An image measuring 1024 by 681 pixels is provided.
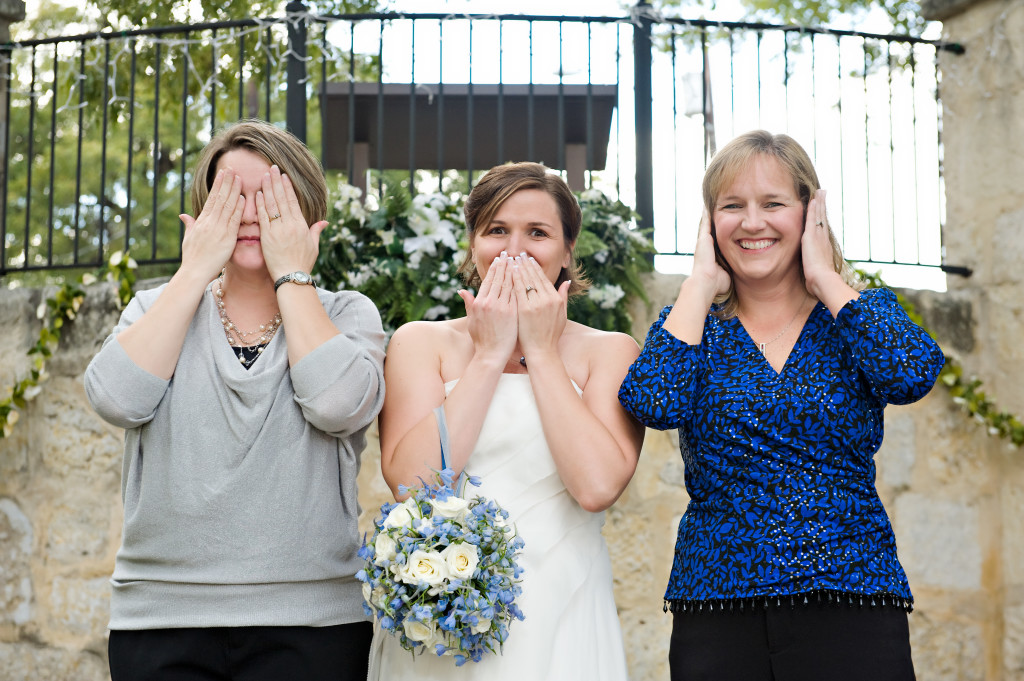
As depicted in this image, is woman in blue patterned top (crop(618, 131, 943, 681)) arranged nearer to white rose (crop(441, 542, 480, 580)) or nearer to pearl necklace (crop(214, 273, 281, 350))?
white rose (crop(441, 542, 480, 580))

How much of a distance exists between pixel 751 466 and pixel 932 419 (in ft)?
8.18

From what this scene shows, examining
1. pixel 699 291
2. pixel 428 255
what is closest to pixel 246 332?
pixel 699 291

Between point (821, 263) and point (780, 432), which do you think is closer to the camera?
point (780, 432)

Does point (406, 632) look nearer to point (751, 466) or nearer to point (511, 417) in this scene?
point (511, 417)

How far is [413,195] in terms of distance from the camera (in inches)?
160

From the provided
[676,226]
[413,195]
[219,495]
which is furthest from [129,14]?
[219,495]

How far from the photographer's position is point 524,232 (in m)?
2.47

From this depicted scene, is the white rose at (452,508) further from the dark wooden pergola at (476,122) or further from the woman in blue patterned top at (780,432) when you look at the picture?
the dark wooden pergola at (476,122)

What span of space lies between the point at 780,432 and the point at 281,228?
1237mm

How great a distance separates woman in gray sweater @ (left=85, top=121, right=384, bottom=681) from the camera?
1.94m

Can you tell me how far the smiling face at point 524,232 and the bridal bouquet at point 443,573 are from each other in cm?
71

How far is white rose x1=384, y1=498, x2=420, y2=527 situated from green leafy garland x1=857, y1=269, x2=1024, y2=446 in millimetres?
2842

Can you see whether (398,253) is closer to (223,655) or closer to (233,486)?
(233,486)

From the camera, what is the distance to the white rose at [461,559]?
185 centimetres
